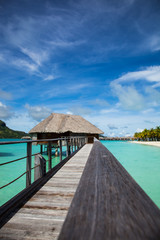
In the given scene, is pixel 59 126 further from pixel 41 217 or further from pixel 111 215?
pixel 111 215

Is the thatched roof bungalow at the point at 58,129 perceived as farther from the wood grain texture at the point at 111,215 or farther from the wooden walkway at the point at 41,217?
the wood grain texture at the point at 111,215

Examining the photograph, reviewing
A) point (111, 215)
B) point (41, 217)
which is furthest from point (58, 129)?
point (111, 215)

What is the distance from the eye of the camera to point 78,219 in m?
0.41

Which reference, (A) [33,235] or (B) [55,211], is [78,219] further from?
(B) [55,211]

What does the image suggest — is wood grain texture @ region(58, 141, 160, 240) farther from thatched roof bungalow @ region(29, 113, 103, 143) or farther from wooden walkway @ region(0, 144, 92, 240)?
thatched roof bungalow @ region(29, 113, 103, 143)

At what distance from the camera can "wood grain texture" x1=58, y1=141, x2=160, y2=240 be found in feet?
1.13

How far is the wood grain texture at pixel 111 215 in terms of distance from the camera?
35 cm

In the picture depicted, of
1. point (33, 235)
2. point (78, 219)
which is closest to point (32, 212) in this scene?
point (33, 235)

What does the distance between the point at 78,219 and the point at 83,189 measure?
24cm

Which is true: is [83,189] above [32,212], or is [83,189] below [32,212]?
above

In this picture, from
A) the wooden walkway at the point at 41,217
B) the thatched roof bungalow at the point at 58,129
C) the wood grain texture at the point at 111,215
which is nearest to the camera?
the wood grain texture at the point at 111,215

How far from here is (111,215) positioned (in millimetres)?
427

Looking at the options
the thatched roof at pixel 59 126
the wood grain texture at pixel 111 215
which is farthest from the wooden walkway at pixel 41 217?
the thatched roof at pixel 59 126

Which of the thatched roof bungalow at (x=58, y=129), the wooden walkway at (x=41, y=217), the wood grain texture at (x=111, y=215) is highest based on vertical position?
the thatched roof bungalow at (x=58, y=129)
